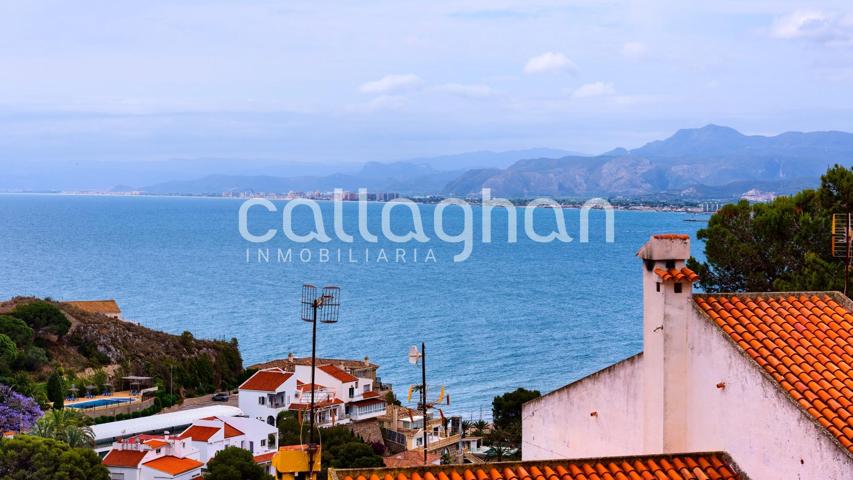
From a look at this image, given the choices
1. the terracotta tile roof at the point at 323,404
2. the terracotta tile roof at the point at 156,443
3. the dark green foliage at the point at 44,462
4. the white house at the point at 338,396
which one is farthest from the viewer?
the white house at the point at 338,396

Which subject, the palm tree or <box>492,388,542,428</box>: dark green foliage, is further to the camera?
<box>492,388,542,428</box>: dark green foliage

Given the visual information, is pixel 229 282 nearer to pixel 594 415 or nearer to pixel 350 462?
pixel 350 462

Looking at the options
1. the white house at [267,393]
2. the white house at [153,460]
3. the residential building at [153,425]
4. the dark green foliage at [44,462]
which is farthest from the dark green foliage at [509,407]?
the dark green foliage at [44,462]

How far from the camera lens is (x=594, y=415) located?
32.6ft

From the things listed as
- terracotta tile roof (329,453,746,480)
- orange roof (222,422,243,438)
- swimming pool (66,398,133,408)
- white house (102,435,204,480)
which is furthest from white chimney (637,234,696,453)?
swimming pool (66,398,133,408)

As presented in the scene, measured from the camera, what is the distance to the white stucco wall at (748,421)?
7457 millimetres

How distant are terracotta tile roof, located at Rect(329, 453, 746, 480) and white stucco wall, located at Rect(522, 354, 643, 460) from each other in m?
1.16

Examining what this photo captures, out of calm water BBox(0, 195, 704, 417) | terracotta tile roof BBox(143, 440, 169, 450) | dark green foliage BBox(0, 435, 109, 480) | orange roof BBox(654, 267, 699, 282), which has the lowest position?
calm water BBox(0, 195, 704, 417)

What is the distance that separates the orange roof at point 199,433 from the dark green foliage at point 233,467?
2.57 meters

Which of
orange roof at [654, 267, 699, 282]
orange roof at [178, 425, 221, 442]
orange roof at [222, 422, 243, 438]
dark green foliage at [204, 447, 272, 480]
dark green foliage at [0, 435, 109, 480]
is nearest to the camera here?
orange roof at [654, 267, 699, 282]

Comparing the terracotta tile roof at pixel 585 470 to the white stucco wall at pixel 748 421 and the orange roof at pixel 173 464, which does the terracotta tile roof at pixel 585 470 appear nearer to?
the white stucco wall at pixel 748 421

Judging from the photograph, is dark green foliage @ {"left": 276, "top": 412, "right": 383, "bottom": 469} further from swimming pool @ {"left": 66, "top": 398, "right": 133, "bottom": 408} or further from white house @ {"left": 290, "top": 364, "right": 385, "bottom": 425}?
swimming pool @ {"left": 66, "top": 398, "right": 133, "bottom": 408}

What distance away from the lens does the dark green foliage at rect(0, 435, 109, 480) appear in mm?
26719

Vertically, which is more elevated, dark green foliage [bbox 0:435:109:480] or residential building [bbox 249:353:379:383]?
dark green foliage [bbox 0:435:109:480]
